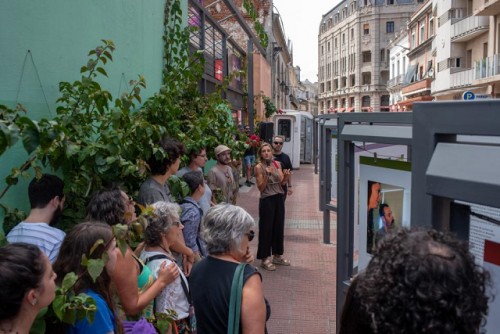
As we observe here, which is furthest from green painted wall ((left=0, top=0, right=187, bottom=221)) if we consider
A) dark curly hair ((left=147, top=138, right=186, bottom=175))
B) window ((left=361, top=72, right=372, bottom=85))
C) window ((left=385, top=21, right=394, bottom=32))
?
window ((left=361, top=72, right=372, bottom=85))

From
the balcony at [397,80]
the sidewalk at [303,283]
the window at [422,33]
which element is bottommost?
the sidewalk at [303,283]

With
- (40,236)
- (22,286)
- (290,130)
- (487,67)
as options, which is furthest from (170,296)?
(487,67)

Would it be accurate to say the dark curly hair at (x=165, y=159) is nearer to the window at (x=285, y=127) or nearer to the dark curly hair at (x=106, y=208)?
the dark curly hair at (x=106, y=208)

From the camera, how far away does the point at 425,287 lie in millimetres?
1346

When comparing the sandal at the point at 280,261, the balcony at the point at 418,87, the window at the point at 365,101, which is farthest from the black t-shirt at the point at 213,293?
the window at the point at 365,101

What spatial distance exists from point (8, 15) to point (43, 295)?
220 centimetres

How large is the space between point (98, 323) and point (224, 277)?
670 mm

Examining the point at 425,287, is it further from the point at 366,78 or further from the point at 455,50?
the point at 366,78

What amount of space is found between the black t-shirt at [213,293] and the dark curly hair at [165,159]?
73.7 inches

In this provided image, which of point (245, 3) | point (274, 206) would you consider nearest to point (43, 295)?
point (274, 206)

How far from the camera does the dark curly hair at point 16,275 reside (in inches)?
72.4

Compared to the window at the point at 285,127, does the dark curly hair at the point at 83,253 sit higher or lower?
lower

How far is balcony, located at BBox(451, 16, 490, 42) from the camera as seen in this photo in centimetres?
3338

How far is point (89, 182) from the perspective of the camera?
3523 millimetres
